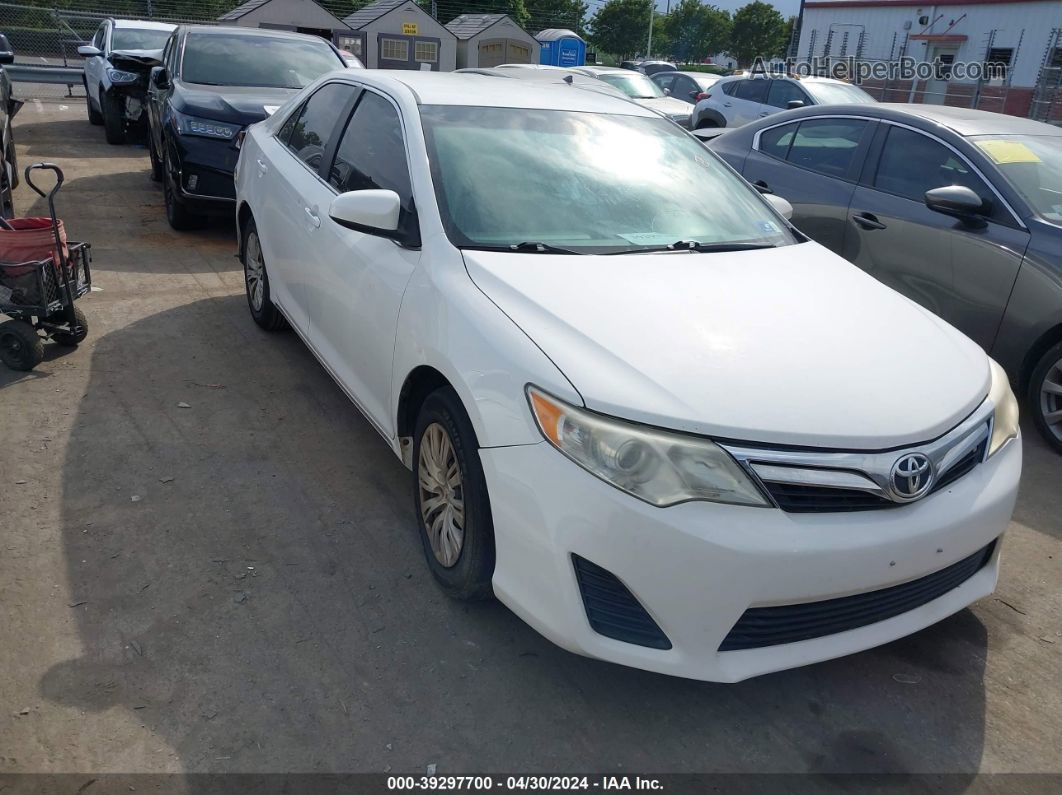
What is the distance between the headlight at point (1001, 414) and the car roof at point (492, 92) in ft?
6.66

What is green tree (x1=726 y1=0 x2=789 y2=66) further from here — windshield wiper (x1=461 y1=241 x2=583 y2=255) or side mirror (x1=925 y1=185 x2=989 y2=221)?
windshield wiper (x1=461 y1=241 x2=583 y2=255)

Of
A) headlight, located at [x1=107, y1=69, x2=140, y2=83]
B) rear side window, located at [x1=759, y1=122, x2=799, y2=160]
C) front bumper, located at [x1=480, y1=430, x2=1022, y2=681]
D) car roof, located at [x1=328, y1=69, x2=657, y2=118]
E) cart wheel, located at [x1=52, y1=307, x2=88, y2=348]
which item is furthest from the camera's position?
headlight, located at [x1=107, y1=69, x2=140, y2=83]

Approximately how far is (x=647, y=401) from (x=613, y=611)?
1.84 ft

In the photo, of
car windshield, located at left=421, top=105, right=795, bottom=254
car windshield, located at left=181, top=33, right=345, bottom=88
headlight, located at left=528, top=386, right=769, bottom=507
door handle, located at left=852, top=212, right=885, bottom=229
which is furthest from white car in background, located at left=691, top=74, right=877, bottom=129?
headlight, located at left=528, top=386, right=769, bottom=507

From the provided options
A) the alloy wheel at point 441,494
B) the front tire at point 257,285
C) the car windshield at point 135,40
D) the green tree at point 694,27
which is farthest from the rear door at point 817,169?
the green tree at point 694,27

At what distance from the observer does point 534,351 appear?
2514mm

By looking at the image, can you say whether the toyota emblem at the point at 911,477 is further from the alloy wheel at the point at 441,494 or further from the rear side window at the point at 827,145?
the rear side window at the point at 827,145

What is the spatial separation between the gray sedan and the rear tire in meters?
9.34

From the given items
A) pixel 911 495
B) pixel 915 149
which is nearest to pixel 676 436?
pixel 911 495

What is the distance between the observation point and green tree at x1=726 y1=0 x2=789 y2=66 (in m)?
75.0

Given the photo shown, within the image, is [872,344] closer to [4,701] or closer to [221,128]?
[4,701]

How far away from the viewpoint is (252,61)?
8133mm

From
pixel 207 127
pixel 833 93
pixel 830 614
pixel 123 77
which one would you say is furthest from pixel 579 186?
pixel 833 93

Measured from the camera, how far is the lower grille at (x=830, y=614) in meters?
2.34
